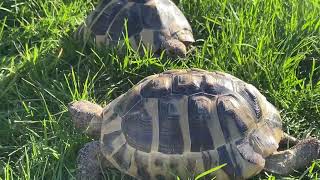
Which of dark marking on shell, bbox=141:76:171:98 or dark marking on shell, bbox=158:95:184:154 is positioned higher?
dark marking on shell, bbox=141:76:171:98

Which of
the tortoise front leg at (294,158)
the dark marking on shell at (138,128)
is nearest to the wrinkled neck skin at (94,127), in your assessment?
the dark marking on shell at (138,128)

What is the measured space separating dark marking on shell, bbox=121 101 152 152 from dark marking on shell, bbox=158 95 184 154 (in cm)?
6

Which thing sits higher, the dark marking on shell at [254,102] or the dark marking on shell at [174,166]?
the dark marking on shell at [254,102]

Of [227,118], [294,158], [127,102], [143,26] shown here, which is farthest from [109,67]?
[294,158]

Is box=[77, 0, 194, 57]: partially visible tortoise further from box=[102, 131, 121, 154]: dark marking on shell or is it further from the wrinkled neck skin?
box=[102, 131, 121, 154]: dark marking on shell

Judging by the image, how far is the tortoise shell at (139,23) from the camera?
3850mm

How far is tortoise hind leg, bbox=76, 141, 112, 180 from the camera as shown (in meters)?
3.05

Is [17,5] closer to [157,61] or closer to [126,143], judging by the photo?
[157,61]

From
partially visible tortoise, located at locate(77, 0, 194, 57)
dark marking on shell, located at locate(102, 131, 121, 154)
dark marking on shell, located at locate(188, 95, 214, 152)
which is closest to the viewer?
dark marking on shell, located at locate(188, 95, 214, 152)

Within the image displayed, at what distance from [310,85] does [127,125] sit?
3.89ft

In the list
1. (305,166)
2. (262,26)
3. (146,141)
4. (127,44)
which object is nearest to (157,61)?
(127,44)

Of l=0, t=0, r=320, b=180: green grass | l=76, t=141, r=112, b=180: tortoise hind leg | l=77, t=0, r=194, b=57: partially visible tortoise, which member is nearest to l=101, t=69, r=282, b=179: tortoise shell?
l=76, t=141, r=112, b=180: tortoise hind leg

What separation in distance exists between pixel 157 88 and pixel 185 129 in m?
0.26

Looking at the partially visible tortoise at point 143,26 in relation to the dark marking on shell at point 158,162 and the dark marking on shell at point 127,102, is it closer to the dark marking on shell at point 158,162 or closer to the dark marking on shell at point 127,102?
the dark marking on shell at point 127,102
